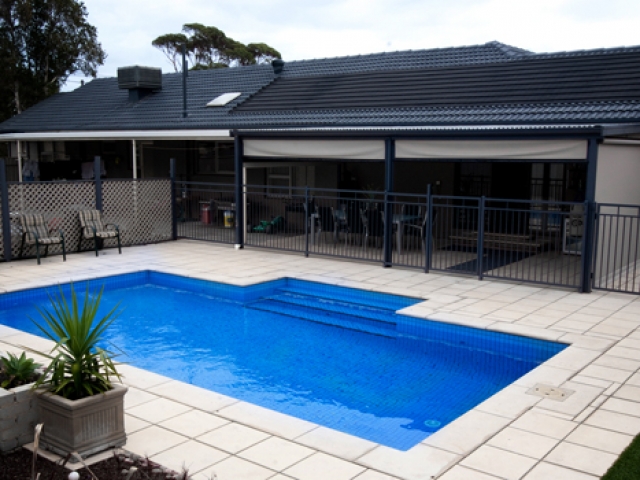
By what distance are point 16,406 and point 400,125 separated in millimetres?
8855

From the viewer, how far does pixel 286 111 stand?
14.7m

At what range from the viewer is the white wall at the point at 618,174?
9672mm

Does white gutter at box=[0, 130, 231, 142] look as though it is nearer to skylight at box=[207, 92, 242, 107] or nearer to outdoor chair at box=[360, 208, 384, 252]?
skylight at box=[207, 92, 242, 107]

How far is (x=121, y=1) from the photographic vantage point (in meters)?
25.2

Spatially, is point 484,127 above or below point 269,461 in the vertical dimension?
above

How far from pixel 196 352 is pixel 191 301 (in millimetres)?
2512

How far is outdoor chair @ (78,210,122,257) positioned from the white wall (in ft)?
29.4

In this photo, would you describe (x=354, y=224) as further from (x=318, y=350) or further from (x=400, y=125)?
(x=318, y=350)

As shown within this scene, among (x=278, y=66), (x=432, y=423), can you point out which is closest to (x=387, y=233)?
(x=432, y=423)

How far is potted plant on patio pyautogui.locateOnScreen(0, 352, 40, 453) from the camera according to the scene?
4.25 meters

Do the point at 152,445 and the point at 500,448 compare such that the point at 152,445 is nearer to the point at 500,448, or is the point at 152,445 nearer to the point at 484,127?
the point at 500,448

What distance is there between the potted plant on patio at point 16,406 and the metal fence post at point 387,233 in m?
7.50

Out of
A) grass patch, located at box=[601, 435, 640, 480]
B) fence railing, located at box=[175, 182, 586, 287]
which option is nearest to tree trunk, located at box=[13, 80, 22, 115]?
fence railing, located at box=[175, 182, 586, 287]

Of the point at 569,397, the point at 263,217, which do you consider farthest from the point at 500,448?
the point at 263,217
